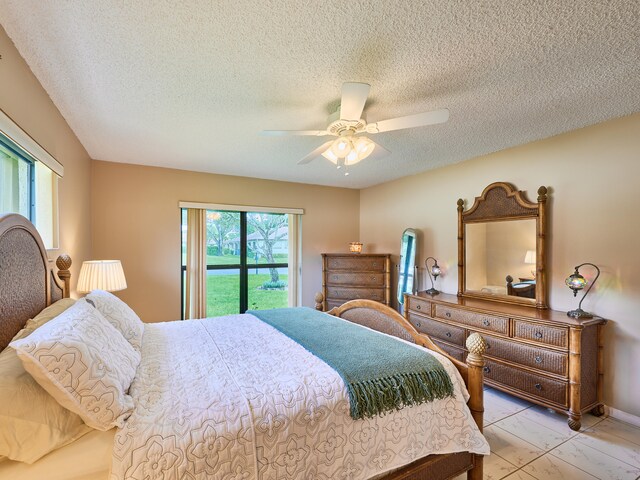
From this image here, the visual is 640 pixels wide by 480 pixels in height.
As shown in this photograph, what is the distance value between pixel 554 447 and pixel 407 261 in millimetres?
2359

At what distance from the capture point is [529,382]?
2465 mm

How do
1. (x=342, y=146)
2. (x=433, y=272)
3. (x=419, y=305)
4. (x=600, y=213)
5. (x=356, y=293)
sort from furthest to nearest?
(x=356, y=293) < (x=433, y=272) < (x=419, y=305) < (x=600, y=213) < (x=342, y=146)

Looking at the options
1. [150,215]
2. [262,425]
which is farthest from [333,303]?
[262,425]

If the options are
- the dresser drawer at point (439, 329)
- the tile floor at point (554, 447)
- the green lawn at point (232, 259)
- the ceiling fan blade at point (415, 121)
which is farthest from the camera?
the green lawn at point (232, 259)

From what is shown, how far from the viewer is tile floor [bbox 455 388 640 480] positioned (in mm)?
1837

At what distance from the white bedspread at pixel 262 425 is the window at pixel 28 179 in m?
1.17

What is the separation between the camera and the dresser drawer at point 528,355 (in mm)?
2297

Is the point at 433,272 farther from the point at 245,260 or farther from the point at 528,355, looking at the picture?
the point at 245,260

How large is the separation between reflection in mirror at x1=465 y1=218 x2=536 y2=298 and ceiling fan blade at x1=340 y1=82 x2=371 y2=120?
84.4 inches

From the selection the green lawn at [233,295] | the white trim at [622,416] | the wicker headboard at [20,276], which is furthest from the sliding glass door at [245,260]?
the white trim at [622,416]

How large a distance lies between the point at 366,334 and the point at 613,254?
2062 mm

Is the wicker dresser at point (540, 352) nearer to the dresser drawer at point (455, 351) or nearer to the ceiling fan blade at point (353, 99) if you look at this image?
the dresser drawer at point (455, 351)

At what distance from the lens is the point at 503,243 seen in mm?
3055

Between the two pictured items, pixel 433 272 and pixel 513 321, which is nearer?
pixel 513 321
